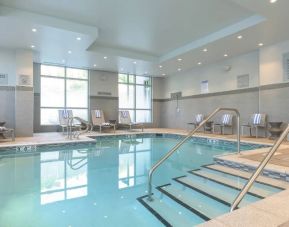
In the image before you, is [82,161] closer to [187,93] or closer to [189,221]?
[189,221]

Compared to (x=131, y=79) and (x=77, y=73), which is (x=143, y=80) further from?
(x=77, y=73)

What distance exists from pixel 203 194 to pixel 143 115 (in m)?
10.2

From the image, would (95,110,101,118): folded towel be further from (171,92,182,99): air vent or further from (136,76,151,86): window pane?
(171,92,182,99): air vent

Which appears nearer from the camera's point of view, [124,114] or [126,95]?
[124,114]

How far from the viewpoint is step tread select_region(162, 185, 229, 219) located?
7.73ft

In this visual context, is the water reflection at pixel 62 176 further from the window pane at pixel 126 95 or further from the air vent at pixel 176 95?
the air vent at pixel 176 95

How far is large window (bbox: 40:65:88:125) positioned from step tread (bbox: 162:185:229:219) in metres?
8.62

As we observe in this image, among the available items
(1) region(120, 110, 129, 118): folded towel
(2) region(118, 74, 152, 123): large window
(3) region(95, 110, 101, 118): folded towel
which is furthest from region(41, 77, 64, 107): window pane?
(2) region(118, 74, 152, 123): large window

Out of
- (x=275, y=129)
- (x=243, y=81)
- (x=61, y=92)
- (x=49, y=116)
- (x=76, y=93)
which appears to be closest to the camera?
(x=275, y=129)

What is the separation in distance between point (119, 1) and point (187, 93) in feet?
23.9

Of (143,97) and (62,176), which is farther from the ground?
(143,97)

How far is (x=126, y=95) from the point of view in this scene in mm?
12375

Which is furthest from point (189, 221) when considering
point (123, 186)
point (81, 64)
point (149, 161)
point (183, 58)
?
point (81, 64)

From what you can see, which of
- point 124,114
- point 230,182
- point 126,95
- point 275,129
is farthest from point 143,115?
point 230,182
